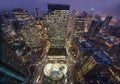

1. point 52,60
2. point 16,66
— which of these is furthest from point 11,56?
point 52,60

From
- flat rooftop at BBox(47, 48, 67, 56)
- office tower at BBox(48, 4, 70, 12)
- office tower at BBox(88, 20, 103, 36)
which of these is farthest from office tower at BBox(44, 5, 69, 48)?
office tower at BBox(88, 20, 103, 36)

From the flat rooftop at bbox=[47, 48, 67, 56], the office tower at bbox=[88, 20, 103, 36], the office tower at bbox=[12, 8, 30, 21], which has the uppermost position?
the office tower at bbox=[12, 8, 30, 21]

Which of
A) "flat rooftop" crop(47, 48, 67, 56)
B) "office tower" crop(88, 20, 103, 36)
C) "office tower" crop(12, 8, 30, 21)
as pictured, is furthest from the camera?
"office tower" crop(12, 8, 30, 21)

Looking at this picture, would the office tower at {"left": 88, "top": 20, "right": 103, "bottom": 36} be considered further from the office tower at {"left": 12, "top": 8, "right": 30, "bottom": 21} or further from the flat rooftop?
the office tower at {"left": 12, "top": 8, "right": 30, "bottom": 21}

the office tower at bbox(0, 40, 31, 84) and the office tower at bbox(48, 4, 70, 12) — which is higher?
the office tower at bbox(48, 4, 70, 12)

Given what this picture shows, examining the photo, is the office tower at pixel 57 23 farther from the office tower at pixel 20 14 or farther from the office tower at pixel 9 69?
the office tower at pixel 20 14

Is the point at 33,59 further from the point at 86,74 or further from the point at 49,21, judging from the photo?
the point at 86,74

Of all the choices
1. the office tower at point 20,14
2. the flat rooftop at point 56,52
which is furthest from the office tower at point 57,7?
the office tower at point 20,14

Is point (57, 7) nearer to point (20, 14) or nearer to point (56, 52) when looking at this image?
A: point (56, 52)
